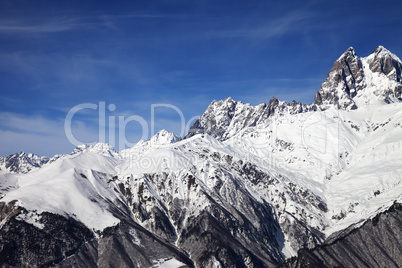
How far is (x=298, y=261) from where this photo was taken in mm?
197000
